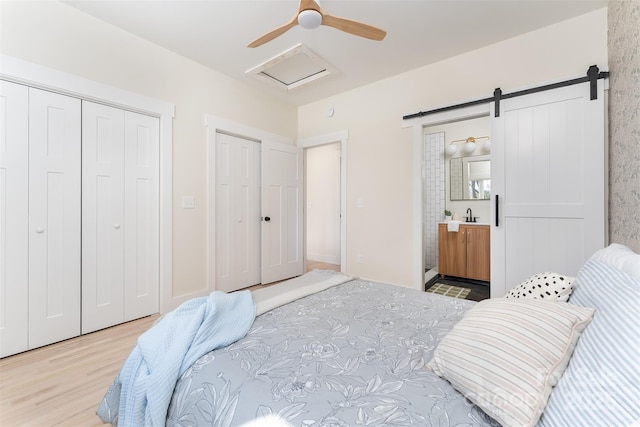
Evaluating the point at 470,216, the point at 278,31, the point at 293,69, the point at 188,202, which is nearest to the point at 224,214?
the point at 188,202

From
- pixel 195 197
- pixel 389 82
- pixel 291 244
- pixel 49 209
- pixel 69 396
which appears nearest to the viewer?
pixel 69 396

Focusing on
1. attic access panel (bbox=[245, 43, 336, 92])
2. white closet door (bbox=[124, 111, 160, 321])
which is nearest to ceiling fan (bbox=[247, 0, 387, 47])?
attic access panel (bbox=[245, 43, 336, 92])

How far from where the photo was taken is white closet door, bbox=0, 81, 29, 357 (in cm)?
195

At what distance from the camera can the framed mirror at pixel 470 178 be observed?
14.2 feet

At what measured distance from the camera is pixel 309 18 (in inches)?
67.5

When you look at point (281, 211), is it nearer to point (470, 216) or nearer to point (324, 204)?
point (324, 204)

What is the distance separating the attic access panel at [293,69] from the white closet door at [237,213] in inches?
32.6

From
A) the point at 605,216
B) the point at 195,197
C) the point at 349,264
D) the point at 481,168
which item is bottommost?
the point at 349,264

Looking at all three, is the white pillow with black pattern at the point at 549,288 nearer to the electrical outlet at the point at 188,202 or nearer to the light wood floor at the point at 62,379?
the light wood floor at the point at 62,379

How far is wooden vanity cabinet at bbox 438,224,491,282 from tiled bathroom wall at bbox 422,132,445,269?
469mm

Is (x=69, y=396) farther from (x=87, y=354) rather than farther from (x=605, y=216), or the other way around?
(x=605, y=216)

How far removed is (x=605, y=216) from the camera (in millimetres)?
2211

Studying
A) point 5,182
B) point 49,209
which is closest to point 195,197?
point 49,209

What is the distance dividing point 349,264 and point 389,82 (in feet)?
7.88
